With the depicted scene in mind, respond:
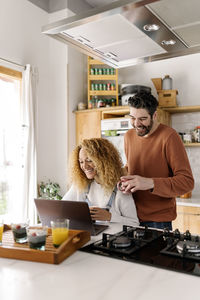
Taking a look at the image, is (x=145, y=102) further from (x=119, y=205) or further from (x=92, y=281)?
(x=92, y=281)

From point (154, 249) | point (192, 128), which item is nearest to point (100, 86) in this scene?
point (192, 128)

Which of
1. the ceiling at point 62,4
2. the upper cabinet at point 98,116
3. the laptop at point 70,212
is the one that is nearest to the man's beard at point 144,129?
the laptop at point 70,212

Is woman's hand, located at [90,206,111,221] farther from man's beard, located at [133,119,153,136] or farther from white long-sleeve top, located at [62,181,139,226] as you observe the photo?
man's beard, located at [133,119,153,136]

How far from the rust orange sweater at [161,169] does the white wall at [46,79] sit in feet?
6.62

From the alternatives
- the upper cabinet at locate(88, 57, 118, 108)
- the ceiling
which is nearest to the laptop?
the upper cabinet at locate(88, 57, 118, 108)

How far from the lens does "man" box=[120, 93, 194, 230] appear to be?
1926 millimetres

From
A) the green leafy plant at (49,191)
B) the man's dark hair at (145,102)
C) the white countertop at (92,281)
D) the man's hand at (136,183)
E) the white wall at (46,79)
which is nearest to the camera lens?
the white countertop at (92,281)

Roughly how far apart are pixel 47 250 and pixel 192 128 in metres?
3.18

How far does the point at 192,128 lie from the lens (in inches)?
Result: 159

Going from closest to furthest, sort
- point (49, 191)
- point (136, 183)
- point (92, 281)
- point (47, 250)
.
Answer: point (92, 281) → point (47, 250) → point (136, 183) → point (49, 191)

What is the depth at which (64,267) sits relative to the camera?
3.87 ft

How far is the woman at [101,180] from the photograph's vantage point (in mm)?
1963

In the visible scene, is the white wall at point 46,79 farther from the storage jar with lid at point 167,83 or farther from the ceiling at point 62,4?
the storage jar with lid at point 167,83

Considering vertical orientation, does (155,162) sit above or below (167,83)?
below
